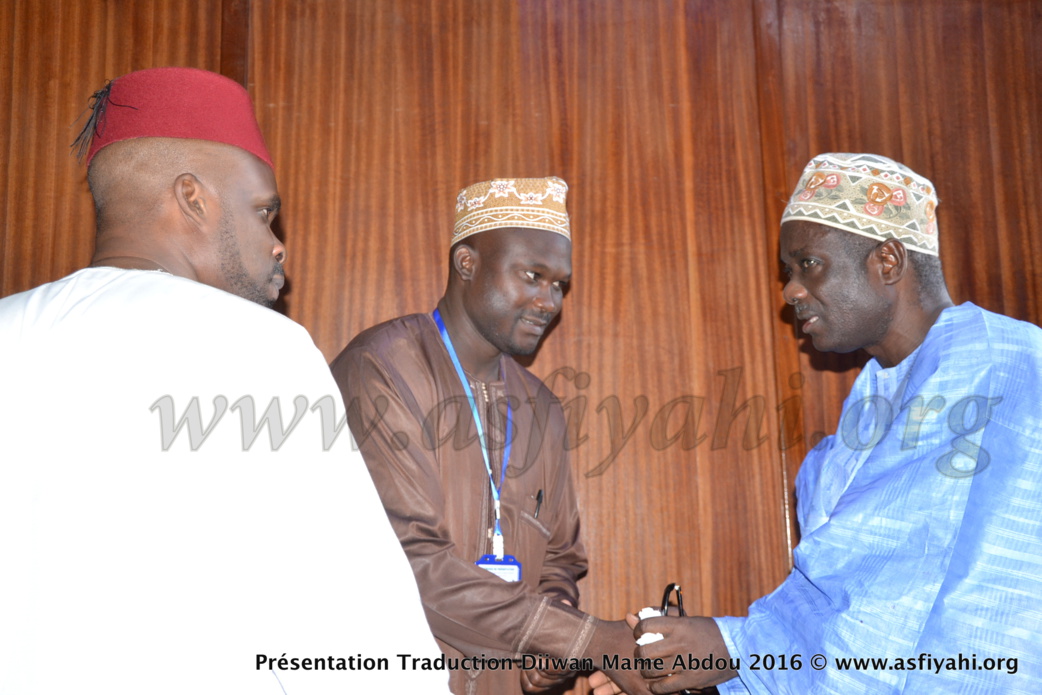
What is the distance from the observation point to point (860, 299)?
2.78 meters

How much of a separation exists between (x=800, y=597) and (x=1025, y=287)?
2.15 meters

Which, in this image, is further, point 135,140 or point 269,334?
point 135,140

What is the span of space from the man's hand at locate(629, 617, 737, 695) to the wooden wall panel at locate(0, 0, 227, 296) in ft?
8.76

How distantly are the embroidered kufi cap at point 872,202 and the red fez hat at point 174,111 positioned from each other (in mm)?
1756

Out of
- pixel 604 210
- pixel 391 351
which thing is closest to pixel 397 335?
pixel 391 351

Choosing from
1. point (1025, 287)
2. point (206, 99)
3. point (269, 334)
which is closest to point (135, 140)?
point (206, 99)

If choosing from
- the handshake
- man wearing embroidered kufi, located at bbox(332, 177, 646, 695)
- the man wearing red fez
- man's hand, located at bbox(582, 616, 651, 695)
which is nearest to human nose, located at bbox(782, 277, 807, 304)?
man wearing embroidered kufi, located at bbox(332, 177, 646, 695)

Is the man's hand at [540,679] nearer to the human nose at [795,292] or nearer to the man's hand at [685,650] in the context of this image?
the man's hand at [685,650]

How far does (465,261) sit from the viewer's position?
328cm

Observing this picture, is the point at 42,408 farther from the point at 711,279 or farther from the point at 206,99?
the point at 711,279

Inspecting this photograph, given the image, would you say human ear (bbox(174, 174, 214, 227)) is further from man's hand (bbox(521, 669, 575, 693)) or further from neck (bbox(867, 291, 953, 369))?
neck (bbox(867, 291, 953, 369))

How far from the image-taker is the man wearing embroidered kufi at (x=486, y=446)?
2.70m

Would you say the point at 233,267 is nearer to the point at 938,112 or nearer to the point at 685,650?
the point at 685,650

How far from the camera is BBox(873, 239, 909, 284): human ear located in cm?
276
